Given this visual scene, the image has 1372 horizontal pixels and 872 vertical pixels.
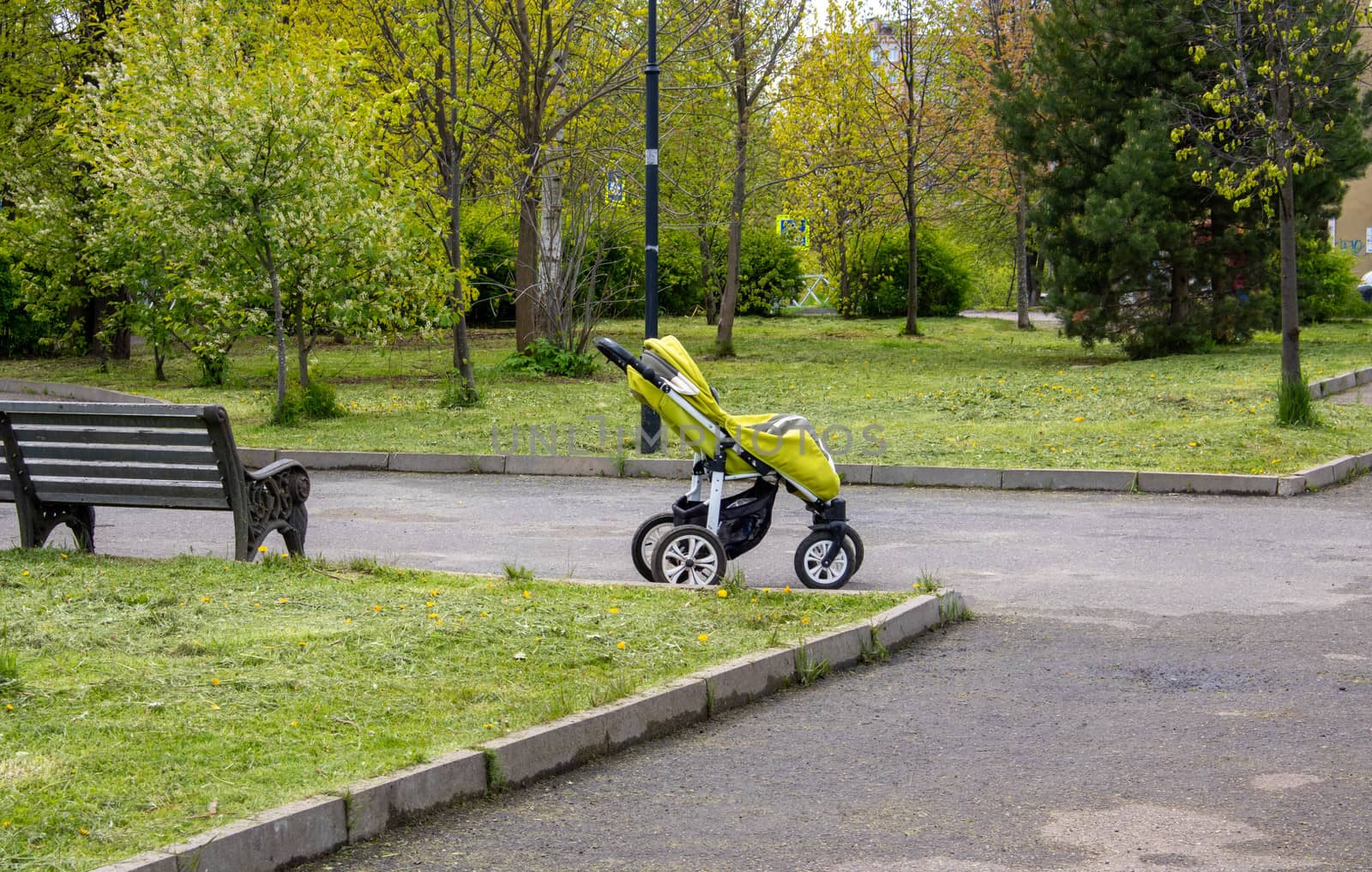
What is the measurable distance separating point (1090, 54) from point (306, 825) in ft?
77.2

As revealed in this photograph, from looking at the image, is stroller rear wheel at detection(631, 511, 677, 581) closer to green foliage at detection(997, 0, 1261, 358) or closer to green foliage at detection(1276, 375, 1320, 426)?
green foliage at detection(1276, 375, 1320, 426)

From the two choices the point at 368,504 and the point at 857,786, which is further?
the point at 368,504

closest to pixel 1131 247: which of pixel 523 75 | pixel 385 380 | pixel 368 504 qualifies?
pixel 523 75

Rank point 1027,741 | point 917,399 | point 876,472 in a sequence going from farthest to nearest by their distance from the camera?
point 917,399 → point 876,472 → point 1027,741

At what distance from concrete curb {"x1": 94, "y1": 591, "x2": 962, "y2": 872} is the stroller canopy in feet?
4.32

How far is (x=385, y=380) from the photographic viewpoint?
25.1 m

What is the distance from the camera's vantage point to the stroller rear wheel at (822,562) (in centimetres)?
815

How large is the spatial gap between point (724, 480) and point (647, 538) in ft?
2.55

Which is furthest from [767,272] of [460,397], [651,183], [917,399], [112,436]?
[112,436]

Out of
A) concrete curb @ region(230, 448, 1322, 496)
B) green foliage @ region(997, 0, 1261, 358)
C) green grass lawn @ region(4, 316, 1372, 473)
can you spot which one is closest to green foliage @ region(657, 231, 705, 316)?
green grass lawn @ region(4, 316, 1372, 473)

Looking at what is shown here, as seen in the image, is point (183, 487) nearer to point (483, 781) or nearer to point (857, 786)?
point (483, 781)

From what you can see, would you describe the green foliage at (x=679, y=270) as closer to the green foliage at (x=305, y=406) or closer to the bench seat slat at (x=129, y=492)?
the green foliage at (x=305, y=406)

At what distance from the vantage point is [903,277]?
43125 millimetres

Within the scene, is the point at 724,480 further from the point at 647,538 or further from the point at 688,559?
the point at 647,538
